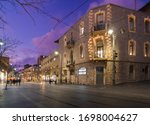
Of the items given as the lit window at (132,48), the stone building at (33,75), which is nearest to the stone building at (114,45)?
the lit window at (132,48)

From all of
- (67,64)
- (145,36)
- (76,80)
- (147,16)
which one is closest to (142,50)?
(145,36)

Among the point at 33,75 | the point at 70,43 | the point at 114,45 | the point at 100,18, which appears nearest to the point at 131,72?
the point at 114,45

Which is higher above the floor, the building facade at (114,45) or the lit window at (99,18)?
the lit window at (99,18)

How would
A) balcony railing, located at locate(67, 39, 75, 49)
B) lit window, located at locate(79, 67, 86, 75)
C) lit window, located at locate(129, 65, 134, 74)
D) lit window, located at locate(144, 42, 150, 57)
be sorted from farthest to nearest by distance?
balcony railing, located at locate(67, 39, 75, 49), lit window, located at locate(79, 67, 86, 75), lit window, located at locate(144, 42, 150, 57), lit window, located at locate(129, 65, 134, 74)

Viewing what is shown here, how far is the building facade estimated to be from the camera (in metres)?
43.7

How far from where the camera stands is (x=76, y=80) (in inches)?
2127

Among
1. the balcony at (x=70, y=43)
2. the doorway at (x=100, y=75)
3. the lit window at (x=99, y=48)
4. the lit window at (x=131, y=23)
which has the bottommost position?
the doorway at (x=100, y=75)

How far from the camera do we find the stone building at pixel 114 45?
43.7m

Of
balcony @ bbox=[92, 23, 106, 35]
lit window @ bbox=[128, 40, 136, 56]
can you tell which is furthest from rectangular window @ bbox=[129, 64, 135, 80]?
balcony @ bbox=[92, 23, 106, 35]

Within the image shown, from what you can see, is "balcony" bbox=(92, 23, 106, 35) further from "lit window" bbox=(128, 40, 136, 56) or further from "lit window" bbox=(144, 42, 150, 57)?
"lit window" bbox=(144, 42, 150, 57)

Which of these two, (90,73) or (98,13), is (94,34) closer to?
(98,13)

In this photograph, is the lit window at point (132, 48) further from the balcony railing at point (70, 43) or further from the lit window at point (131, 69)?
the balcony railing at point (70, 43)

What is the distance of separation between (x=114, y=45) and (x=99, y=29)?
12.4ft

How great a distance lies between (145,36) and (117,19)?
6974mm
